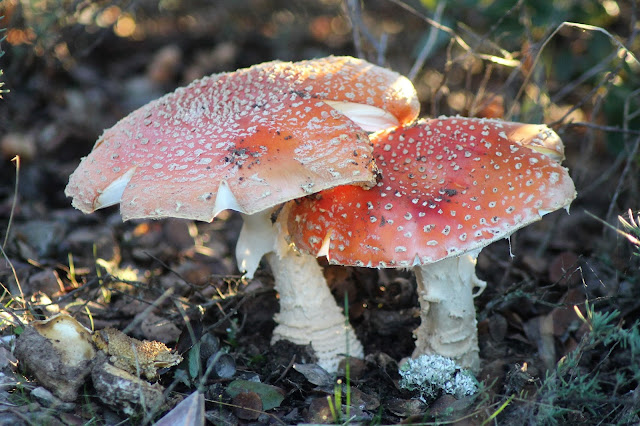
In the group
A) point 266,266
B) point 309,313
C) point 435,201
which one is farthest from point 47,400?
point 435,201

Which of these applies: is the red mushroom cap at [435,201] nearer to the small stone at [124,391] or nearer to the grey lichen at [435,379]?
the grey lichen at [435,379]

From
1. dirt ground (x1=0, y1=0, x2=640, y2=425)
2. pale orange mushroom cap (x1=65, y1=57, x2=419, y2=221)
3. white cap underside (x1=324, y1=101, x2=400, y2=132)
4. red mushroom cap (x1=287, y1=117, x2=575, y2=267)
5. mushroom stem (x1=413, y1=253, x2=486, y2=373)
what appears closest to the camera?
pale orange mushroom cap (x1=65, y1=57, x2=419, y2=221)

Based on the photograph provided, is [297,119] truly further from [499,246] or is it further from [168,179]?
[499,246]

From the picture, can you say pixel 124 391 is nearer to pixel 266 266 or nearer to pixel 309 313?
pixel 309 313

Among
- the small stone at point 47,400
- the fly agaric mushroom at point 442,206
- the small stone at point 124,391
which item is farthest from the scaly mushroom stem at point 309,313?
the small stone at point 47,400

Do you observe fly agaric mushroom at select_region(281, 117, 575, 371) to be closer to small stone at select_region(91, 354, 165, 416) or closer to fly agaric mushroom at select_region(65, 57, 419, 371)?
fly agaric mushroom at select_region(65, 57, 419, 371)

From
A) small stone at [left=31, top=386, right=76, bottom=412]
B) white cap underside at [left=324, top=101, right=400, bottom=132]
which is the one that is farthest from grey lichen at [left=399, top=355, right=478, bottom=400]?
small stone at [left=31, top=386, right=76, bottom=412]

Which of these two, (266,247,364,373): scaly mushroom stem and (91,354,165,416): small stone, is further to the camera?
(266,247,364,373): scaly mushroom stem
